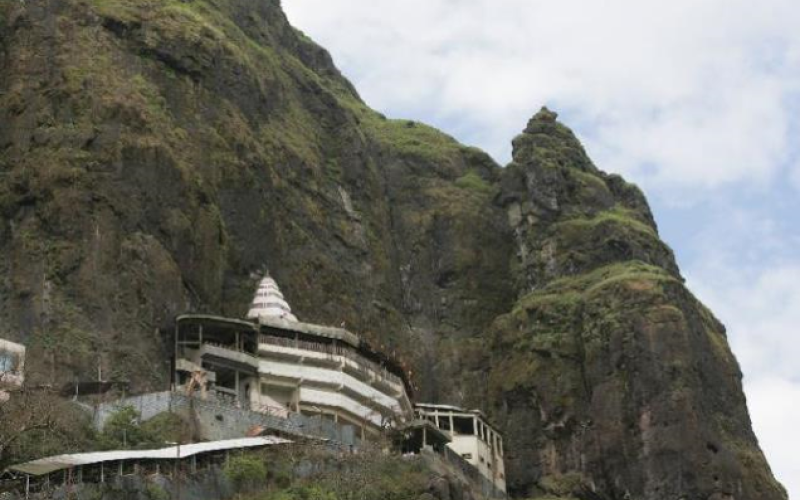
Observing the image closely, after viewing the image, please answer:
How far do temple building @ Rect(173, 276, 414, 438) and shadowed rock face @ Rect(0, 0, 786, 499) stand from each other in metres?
2.66

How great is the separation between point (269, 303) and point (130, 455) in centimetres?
2817

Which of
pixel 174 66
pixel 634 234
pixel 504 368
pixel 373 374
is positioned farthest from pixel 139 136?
pixel 634 234

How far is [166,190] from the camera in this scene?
89.7 metres

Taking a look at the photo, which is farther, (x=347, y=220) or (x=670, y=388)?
(x=347, y=220)

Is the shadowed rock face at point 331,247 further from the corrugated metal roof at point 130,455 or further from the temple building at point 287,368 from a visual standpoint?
the corrugated metal roof at point 130,455

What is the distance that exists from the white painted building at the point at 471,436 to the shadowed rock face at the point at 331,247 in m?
3.59

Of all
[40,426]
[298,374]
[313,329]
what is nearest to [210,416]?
[298,374]

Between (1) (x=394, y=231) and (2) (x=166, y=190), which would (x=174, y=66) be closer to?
(2) (x=166, y=190)

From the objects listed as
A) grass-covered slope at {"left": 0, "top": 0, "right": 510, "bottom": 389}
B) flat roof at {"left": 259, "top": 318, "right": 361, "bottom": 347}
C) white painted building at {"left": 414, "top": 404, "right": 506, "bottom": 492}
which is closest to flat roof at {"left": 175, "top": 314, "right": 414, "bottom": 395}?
flat roof at {"left": 259, "top": 318, "right": 361, "bottom": 347}

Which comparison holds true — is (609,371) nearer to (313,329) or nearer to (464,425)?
(464,425)

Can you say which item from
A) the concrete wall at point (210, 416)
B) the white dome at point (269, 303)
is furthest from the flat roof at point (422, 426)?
the white dome at point (269, 303)

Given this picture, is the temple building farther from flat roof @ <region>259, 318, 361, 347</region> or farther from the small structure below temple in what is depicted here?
the small structure below temple

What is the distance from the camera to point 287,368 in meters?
83.9

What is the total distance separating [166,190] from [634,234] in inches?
1419
